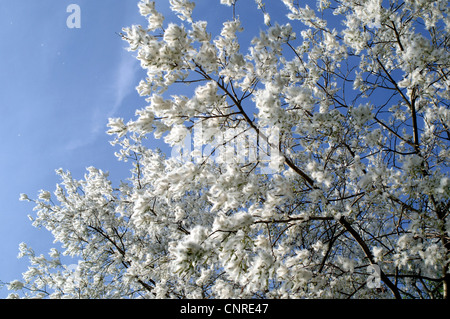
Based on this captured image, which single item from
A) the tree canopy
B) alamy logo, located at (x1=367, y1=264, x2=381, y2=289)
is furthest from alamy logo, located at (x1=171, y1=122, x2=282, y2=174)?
alamy logo, located at (x1=367, y1=264, x2=381, y2=289)

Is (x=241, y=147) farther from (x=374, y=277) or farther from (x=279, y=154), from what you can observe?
(x=374, y=277)

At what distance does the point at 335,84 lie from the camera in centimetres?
553

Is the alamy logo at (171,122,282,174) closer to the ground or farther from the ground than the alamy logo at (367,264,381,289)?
farther from the ground

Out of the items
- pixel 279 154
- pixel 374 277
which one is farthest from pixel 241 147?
pixel 374 277

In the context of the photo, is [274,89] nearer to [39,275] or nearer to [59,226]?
[59,226]

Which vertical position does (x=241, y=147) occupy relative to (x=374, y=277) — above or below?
above

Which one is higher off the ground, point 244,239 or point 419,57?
point 419,57

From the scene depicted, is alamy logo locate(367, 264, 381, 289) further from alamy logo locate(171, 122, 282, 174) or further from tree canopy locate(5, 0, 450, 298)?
alamy logo locate(171, 122, 282, 174)

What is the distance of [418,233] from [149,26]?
366 cm

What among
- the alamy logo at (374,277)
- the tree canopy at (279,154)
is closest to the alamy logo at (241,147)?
the tree canopy at (279,154)

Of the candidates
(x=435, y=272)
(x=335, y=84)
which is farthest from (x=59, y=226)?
(x=435, y=272)

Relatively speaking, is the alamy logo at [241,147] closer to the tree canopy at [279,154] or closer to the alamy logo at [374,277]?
the tree canopy at [279,154]

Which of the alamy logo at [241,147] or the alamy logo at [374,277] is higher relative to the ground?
the alamy logo at [241,147]
